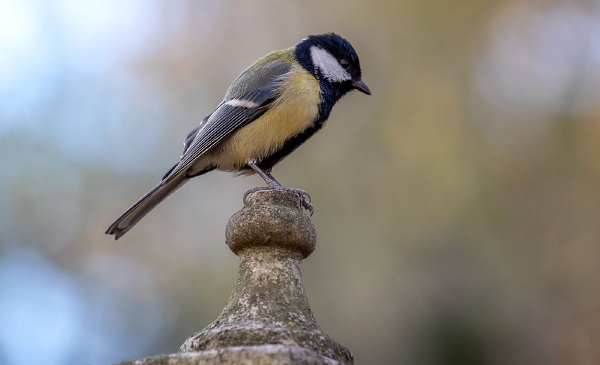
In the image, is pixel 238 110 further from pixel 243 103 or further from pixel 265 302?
pixel 265 302

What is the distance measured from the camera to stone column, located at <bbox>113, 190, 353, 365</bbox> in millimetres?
1386

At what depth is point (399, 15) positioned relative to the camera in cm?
571

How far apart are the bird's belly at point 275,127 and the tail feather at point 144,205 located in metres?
0.29

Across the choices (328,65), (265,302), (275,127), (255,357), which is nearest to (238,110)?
(275,127)

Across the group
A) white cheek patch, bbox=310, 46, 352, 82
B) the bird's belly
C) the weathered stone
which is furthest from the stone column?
white cheek patch, bbox=310, 46, 352, 82

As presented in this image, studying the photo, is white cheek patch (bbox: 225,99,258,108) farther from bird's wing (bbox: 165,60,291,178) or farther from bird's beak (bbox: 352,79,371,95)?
bird's beak (bbox: 352,79,371,95)

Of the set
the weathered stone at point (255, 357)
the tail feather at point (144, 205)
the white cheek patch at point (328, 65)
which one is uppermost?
the white cheek patch at point (328, 65)

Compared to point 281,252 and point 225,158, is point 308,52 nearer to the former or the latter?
point 225,158

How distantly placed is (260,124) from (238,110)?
14 cm

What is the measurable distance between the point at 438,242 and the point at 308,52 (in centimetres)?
195

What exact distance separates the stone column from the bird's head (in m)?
1.52

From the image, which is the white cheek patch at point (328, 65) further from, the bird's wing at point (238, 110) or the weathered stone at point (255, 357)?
the weathered stone at point (255, 357)

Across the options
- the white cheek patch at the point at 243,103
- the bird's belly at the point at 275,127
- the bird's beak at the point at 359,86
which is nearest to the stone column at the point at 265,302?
the bird's belly at the point at 275,127

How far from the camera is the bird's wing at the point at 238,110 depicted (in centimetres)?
297
